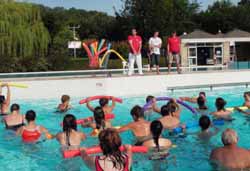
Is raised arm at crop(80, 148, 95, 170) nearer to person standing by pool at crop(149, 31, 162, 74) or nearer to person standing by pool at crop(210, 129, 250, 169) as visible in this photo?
person standing by pool at crop(210, 129, 250, 169)

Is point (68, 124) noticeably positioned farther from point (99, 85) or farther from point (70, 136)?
point (99, 85)

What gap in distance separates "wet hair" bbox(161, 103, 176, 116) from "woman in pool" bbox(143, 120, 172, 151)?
192 cm

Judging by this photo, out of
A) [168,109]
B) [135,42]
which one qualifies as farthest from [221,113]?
[135,42]

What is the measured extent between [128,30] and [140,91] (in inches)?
1307

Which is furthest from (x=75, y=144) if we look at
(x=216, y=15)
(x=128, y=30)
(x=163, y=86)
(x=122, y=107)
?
(x=216, y=15)

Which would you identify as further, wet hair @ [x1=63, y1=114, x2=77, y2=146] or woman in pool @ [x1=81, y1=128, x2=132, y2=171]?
wet hair @ [x1=63, y1=114, x2=77, y2=146]

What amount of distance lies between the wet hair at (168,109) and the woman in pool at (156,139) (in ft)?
6.31

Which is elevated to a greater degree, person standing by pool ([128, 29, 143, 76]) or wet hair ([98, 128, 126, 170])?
person standing by pool ([128, 29, 143, 76])

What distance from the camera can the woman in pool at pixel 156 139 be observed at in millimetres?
6832

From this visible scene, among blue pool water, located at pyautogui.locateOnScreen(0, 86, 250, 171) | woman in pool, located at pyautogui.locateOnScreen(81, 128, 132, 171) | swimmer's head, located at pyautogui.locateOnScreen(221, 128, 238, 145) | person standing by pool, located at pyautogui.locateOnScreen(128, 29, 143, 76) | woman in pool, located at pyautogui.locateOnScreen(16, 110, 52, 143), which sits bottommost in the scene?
blue pool water, located at pyautogui.locateOnScreen(0, 86, 250, 171)

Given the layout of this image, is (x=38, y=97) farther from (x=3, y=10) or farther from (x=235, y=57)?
(x=235, y=57)

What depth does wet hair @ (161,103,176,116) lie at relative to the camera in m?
9.18

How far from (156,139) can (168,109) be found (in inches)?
98.1

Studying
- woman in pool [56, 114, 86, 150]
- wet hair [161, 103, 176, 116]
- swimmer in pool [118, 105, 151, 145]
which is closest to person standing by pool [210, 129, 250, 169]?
swimmer in pool [118, 105, 151, 145]
